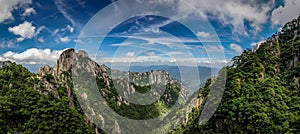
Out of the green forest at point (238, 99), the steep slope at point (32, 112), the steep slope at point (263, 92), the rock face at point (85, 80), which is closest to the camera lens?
the steep slope at point (263, 92)

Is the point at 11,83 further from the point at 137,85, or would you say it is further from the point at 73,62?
the point at 137,85

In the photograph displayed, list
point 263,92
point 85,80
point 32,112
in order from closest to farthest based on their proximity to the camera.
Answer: point 32,112 < point 263,92 < point 85,80

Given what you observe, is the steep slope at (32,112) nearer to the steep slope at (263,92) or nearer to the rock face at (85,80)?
the rock face at (85,80)

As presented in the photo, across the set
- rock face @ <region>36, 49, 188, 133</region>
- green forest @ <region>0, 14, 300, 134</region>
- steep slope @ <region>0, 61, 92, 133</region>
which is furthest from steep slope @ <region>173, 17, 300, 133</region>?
rock face @ <region>36, 49, 188, 133</region>

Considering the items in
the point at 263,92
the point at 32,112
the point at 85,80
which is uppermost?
the point at 85,80

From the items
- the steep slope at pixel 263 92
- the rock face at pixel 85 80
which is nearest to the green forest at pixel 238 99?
the steep slope at pixel 263 92

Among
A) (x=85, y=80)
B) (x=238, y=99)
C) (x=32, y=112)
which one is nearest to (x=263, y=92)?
Answer: (x=238, y=99)

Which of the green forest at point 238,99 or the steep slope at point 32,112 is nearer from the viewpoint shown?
the green forest at point 238,99

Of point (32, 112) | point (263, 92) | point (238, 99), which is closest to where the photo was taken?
point (32, 112)

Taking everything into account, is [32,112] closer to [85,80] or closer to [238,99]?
[238,99]
